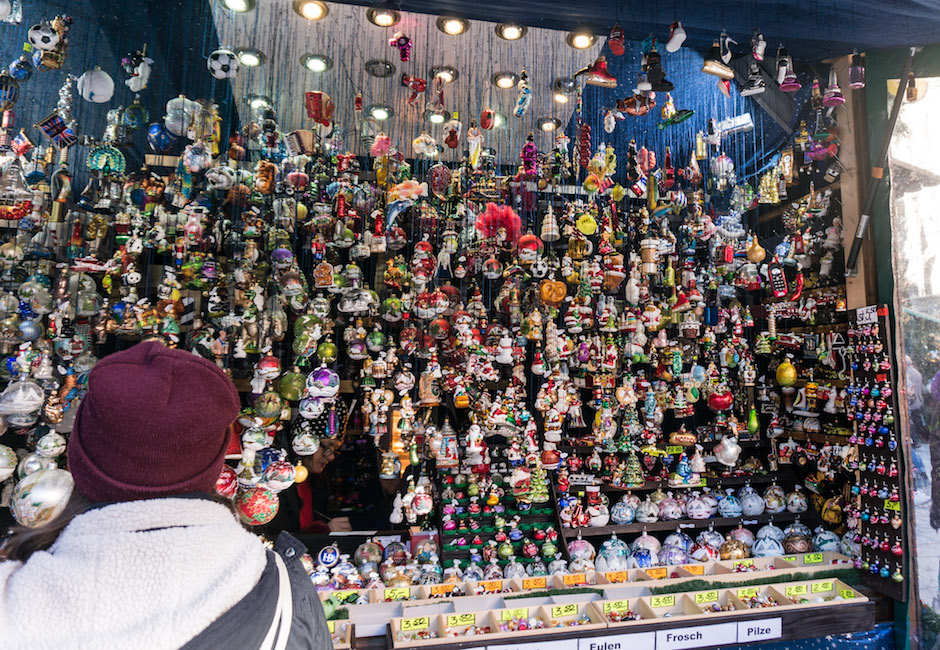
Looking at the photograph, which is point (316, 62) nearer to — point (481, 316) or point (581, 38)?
point (581, 38)

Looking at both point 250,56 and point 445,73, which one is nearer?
point 445,73

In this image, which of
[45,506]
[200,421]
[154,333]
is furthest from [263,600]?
[154,333]

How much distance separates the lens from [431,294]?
342cm

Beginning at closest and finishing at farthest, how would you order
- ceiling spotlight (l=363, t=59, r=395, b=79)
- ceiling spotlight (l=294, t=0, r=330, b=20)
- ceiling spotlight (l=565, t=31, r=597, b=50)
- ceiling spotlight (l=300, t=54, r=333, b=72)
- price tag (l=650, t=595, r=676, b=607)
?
1. price tag (l=650, t=595, r=676, b=607)
2. ceiling spotlight (l=294, t=0, r=330, b=20)
3. ceiling spotlight (l=565, t=31, r=597, b=50)
4. ceiling spotlight (l=300, t=54, r=333, b=72)
5. ceiling spotlight (l=363, t=59, r=395, b=79)

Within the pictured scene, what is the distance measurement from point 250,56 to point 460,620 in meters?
3.34

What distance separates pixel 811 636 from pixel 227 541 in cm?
299

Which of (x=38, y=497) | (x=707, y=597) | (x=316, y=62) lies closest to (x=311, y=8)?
(x=316, y=62)

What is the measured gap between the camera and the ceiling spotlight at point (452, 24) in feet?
10.2

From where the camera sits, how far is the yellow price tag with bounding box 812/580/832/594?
306 cm

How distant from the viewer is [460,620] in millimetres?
2641

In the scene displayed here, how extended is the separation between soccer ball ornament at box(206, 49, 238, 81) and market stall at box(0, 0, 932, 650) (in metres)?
0.04

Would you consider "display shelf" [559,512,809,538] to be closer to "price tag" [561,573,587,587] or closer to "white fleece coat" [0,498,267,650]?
"price tag" [561,573,587,587]

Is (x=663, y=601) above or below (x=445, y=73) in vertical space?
below

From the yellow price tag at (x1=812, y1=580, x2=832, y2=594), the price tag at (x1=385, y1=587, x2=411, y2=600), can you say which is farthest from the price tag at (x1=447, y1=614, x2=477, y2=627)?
the yellow price tag at (x1=812, y1=580, x2=832, y2=594)
